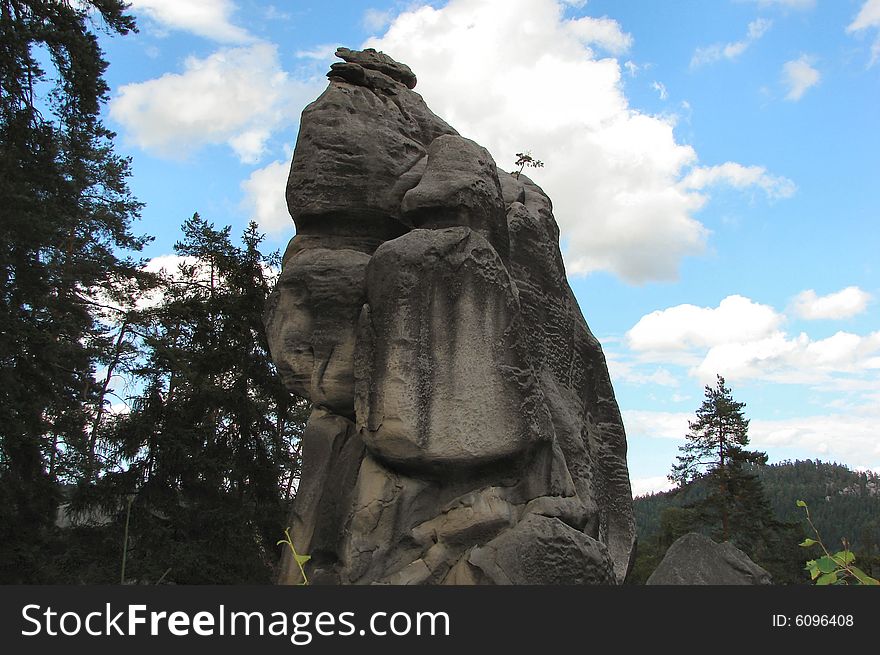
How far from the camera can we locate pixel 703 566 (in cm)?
929

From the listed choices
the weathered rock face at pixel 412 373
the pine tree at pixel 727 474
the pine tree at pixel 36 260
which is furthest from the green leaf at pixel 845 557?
the pine tree at pixel 727 474

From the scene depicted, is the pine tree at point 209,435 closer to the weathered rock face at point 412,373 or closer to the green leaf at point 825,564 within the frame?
the weathered rock face at point 412,373

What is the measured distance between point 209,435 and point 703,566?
9961 mm

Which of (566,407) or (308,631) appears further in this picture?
(566,407)

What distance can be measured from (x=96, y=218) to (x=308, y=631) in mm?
17998

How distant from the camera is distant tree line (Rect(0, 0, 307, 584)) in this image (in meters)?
12.0

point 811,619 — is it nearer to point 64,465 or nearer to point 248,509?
point 248,509

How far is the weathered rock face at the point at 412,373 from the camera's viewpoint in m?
5.68

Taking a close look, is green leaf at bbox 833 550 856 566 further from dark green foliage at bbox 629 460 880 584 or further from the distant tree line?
the distant tree line

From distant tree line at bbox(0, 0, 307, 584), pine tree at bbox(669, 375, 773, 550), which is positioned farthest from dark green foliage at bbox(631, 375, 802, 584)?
distant tree line at bbox(0, 0, 307, 584)

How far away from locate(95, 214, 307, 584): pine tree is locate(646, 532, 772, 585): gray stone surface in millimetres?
8549

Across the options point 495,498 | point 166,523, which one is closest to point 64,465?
point 166,523

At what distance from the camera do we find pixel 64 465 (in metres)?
15.5

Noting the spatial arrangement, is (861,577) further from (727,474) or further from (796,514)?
(796,514)
